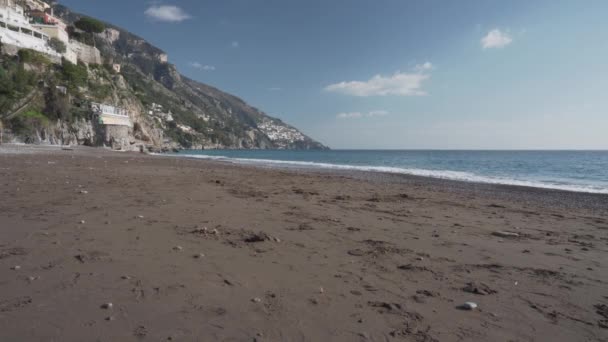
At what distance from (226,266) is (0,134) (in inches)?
1924

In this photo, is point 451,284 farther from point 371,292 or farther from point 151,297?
point 151,297

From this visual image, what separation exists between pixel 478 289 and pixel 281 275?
242 cm

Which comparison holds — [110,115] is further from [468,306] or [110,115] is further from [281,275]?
[468,306]

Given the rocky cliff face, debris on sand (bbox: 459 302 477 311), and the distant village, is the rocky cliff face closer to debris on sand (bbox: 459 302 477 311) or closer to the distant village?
the distant village

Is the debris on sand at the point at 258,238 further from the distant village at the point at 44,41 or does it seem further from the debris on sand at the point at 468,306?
the distant village at the point at 44,41

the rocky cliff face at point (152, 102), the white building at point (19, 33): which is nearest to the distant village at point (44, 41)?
the white building at point (19, 33)

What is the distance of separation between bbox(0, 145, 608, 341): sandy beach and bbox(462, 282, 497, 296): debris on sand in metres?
0.02

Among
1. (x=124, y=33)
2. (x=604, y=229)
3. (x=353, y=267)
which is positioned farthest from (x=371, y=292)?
(x=124, y=33)

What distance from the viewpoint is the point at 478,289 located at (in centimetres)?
360

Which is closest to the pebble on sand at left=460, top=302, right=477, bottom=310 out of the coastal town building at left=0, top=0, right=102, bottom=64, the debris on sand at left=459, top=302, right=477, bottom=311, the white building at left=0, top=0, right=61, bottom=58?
the debris on sand at left=459, top=302, right=477, bottom=311

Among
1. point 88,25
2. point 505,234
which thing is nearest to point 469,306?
point 505,234

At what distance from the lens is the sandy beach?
2.63m

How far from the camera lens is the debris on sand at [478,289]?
11.7 ft

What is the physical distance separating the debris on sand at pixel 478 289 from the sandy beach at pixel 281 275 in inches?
0.9
